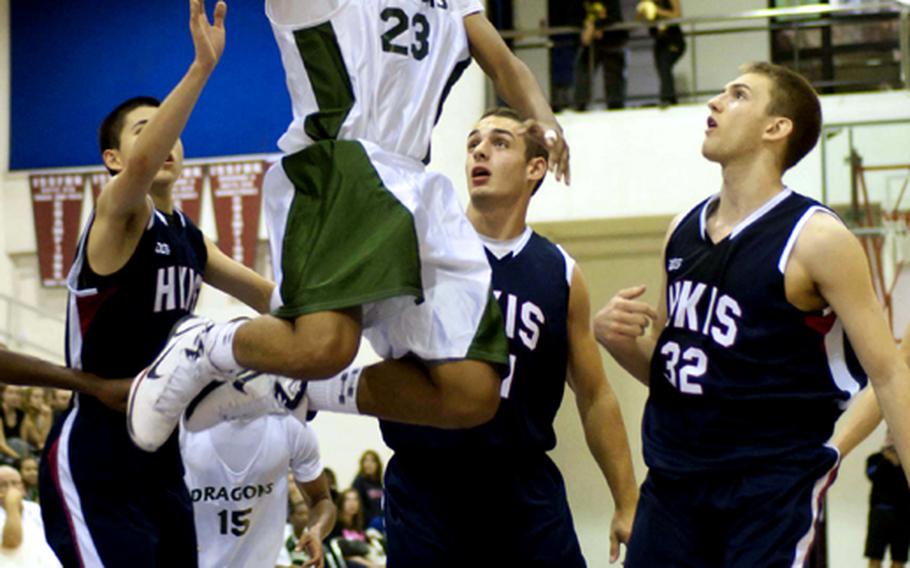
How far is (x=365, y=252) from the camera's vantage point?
386 centimetres

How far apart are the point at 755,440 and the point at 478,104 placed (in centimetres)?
1032

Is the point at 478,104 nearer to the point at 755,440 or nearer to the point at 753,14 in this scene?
the point at 753,14

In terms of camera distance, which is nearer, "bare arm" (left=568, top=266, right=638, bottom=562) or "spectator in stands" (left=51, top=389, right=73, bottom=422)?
"bare arm" (left=568, top=266, right=638, bottom=562)

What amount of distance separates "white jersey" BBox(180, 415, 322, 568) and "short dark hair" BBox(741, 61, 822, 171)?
108 inches

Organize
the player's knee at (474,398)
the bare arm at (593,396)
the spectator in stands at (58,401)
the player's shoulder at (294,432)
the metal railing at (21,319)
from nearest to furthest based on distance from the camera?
the player's knee at (474,398) < the bare arm at (593,396) < the player's shoulder at (294,432) < the spectator in stands at (58,401) < the metal railing at (21,319)

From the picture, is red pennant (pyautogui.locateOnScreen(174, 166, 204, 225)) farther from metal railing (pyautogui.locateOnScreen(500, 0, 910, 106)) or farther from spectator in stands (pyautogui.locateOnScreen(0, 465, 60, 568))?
spectator in stands (pyautogui.locateOnScreen(0, 465, 60, 568))

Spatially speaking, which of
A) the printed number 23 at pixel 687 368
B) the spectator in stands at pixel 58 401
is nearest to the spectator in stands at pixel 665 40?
the spectator in stands at pixel 58 401

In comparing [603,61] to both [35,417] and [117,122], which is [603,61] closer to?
[35,417]

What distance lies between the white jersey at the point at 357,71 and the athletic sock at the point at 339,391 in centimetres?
65

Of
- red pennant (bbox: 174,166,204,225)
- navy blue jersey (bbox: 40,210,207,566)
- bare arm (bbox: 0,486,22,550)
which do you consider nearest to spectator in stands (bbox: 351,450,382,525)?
red pennant (bbox: 174,166,204,225)

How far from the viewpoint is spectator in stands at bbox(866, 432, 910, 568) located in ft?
38.4

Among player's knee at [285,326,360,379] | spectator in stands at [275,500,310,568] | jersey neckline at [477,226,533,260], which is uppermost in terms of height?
jersey neckline at [477,226,533,260]

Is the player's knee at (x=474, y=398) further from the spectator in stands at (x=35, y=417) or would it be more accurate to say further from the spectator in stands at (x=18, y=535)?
the spectator in stands at (x=35, y=417)

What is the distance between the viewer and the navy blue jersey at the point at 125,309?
4734 mm
